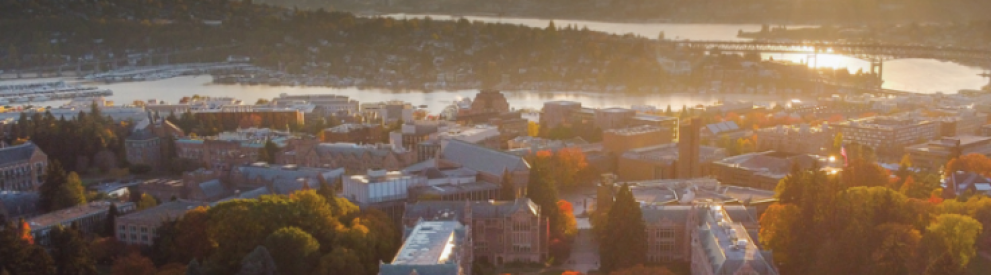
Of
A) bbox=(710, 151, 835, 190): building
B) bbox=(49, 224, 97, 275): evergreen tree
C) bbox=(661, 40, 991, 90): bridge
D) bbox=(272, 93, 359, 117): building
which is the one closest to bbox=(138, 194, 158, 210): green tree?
bbox=(49, 224, 97, 275): evergreen tree

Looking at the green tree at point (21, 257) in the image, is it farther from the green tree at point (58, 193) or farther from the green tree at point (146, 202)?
the green tree at point (58, 193)

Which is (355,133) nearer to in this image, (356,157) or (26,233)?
(356,157)

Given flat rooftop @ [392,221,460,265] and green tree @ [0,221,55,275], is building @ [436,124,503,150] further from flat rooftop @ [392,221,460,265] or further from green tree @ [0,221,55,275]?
green tree @ [0,221,55,275]

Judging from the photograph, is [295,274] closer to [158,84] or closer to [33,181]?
[33,181]

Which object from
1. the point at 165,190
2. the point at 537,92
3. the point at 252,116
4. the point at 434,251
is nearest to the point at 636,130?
the point at 252,116

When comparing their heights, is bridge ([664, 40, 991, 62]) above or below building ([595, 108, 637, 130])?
above
